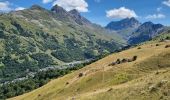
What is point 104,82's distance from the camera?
359ft

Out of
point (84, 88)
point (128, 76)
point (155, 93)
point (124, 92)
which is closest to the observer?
point (155, 93)

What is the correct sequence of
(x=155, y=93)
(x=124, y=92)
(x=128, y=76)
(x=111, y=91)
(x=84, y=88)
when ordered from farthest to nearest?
1. (x=84, y=88)
2. (x=128, y=76)
3. (x=111, y=91)
4. (x=124, y=92)
5. (x=155, y=93)

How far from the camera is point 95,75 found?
389 ft

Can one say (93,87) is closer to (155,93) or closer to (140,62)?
(140,62)

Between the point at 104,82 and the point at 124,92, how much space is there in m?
38.1

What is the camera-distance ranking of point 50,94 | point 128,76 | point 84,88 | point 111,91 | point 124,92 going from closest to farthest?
point 124,92
point 111,91
point 128,76
point 84,88
point 50,94

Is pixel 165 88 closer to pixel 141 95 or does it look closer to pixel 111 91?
pixel 141 95

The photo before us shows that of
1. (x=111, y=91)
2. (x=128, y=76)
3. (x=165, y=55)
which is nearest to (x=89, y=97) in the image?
(x=111, y=91)

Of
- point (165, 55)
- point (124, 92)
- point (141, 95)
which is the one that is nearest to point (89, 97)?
point (124, 92)

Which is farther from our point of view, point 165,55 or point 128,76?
point 165,55

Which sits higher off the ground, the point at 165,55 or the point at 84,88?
the point at 165,55

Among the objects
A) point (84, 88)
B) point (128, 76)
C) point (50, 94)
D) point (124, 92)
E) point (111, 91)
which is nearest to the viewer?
point (124, 92)

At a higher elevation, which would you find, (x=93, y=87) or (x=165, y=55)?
(x=165, y=55)

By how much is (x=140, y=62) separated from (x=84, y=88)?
2047 centimetres
